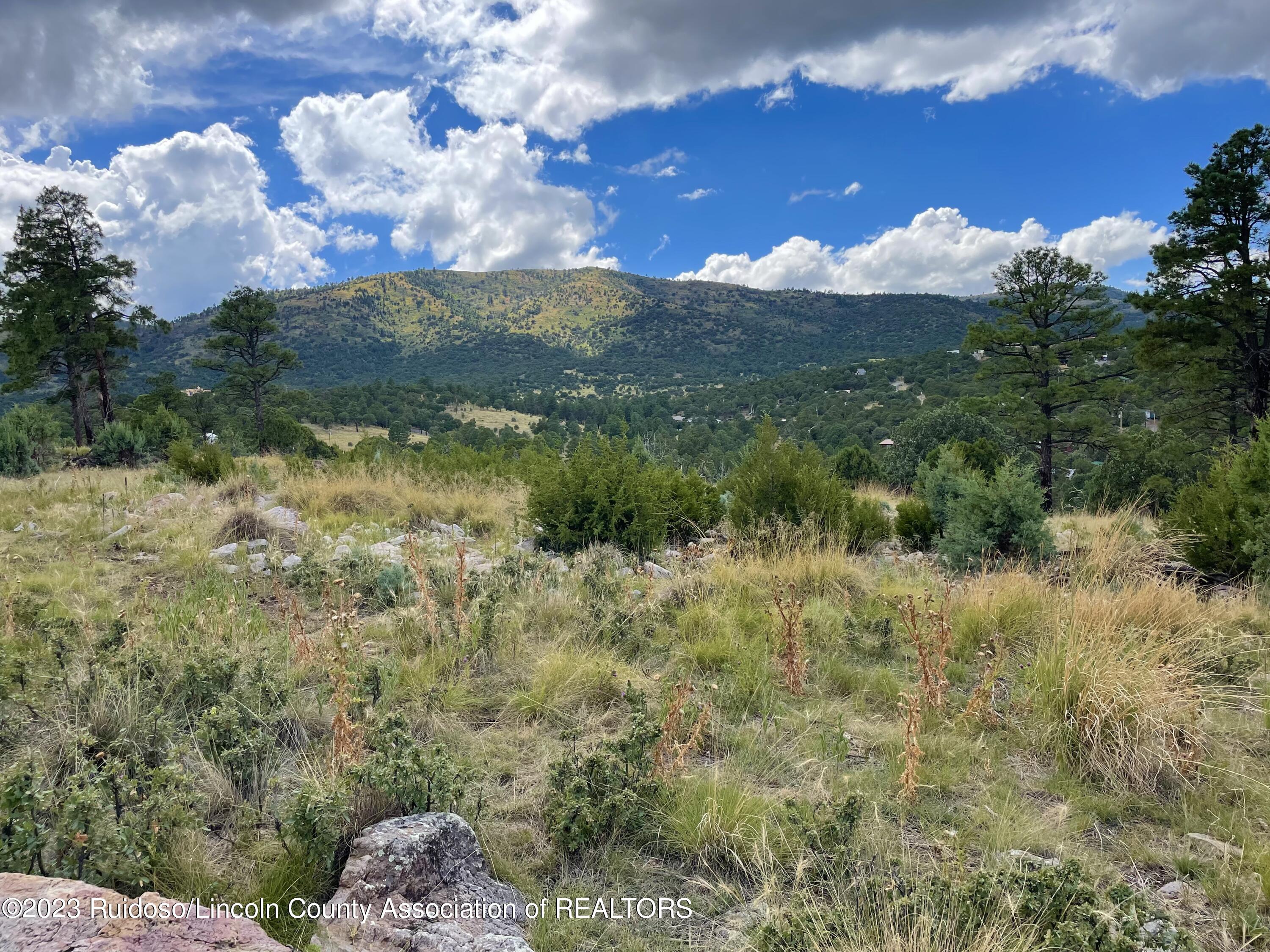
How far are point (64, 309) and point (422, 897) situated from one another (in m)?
25.1

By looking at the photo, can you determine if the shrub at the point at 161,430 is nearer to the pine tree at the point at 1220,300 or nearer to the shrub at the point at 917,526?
the shrub at the point at 917,526

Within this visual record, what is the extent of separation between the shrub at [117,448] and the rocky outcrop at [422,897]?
1801 centimetres

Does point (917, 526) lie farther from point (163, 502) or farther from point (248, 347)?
point (248, 347)

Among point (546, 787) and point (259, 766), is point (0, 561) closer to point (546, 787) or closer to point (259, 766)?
point (259, 766)

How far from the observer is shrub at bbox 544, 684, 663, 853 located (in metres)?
2.10

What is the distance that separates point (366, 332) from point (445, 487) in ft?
415

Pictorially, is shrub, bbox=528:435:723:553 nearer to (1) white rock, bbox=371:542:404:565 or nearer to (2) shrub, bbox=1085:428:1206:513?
(1) white rock, bbox=371:542:404:565

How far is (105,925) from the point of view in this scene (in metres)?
1.22

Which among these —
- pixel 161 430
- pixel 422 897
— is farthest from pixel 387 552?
pixel 161 430

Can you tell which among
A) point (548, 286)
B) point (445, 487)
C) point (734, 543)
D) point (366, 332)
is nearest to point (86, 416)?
point (445, 487)

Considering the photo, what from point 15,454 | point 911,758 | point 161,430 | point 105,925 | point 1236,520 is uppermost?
point 161,430

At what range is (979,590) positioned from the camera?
442 cm

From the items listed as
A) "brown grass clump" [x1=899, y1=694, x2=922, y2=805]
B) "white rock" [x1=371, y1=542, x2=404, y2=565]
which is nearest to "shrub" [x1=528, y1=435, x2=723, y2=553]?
"white rock" [x1=371, y1=542, x2=404, y2=565]

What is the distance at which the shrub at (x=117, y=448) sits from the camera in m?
15.6
